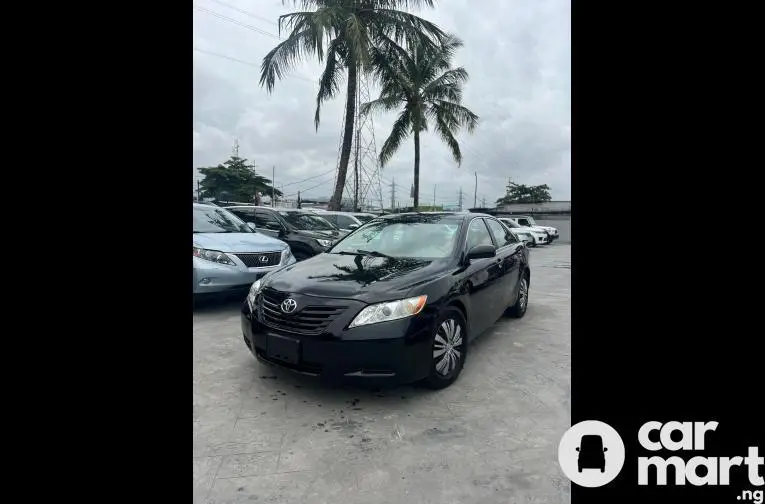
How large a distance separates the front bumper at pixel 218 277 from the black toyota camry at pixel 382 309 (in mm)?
1949

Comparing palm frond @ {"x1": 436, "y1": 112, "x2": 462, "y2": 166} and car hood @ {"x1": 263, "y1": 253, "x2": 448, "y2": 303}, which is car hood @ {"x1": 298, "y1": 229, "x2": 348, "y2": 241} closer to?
car hood @ {"x1": 263, "y1": 253, "x2": 448, "y2": 303}

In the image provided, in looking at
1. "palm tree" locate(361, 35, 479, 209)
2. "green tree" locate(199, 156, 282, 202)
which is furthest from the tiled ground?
"green tree" locate(199, 156, 282, 202)

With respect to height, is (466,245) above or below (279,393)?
above

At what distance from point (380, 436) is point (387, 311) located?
2.54 ft

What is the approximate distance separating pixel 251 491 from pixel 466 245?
266 cm

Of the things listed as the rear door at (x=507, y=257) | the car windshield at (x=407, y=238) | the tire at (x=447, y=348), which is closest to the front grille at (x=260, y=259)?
the car windshield at (x=407, y=238)
